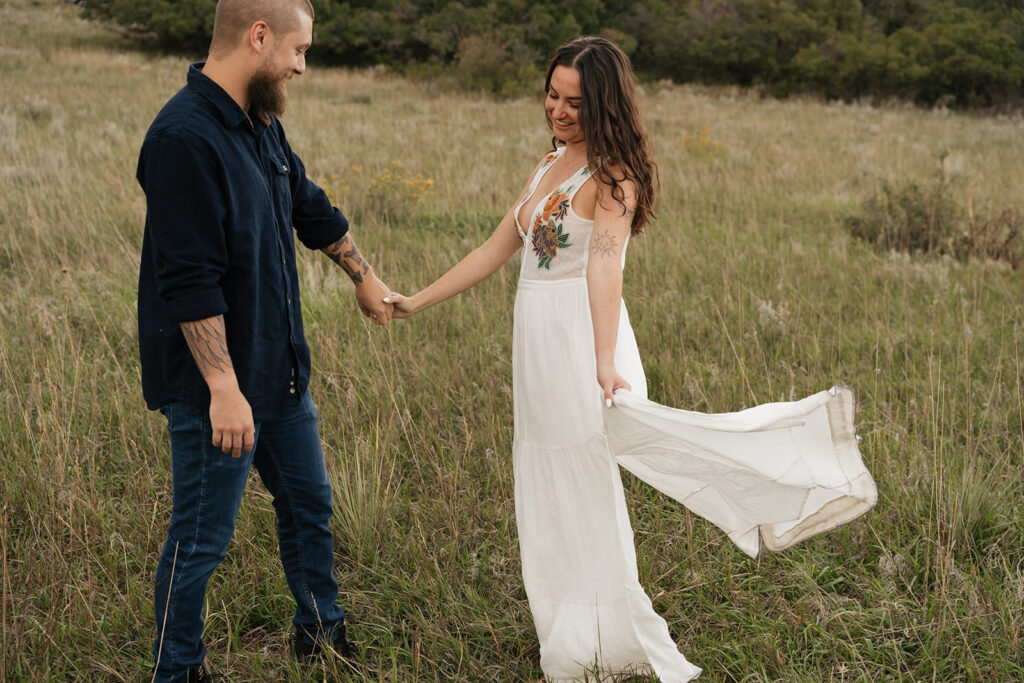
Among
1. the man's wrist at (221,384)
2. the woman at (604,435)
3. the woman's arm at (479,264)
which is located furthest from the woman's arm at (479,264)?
the man's wrist at (221,384)

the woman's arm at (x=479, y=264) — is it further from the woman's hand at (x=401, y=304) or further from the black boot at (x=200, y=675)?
the black boot at (x=200, y=675)

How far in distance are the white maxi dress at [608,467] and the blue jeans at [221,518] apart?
2.25ft

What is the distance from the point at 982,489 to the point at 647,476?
1733 mm

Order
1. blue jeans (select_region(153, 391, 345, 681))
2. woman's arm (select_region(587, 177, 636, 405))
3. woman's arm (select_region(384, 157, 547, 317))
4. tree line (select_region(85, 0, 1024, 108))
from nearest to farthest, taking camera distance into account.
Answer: blue jeans (select_region(153, 391, 345, 681)) → woman's arm (select_region(587, 177, 636, 405)) → woman's arm (select_region(384, 157, 547, 317)) → tree line (select_region(85, 0, 1024, 108))

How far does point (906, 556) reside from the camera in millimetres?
3178

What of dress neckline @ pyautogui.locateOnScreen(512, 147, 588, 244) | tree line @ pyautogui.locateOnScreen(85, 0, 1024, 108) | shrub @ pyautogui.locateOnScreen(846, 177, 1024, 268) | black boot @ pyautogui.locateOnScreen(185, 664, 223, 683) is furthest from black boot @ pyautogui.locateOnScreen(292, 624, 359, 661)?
tree line @ pyautogui.locateOnScreen(85, 0, 1024, 108)

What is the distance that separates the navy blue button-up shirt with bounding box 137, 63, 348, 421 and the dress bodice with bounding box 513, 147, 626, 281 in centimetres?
Result: 76

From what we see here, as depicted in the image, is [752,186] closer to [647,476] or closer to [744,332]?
[744,332]

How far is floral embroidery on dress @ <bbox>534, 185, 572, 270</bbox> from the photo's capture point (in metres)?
2.52

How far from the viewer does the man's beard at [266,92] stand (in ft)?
7.31

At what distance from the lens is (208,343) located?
212 centimetres

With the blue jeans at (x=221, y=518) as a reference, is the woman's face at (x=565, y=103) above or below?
above

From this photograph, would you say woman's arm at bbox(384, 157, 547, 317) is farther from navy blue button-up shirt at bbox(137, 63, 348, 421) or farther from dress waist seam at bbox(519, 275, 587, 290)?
navy blue button-up shirt at bbox(137, 63, 348, 421)

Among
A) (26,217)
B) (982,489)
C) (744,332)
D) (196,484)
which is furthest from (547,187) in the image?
(26,217)
